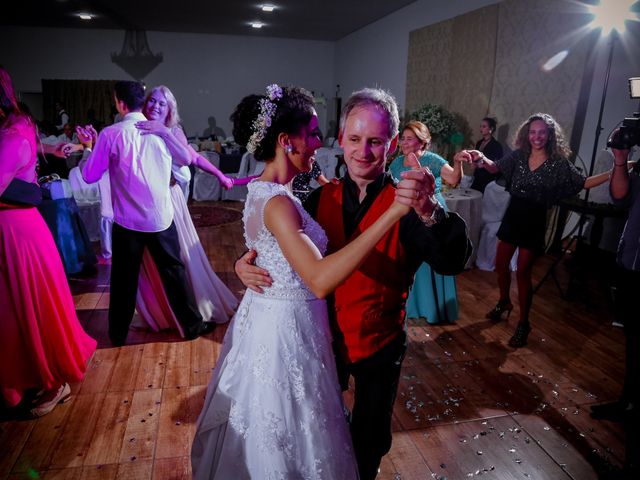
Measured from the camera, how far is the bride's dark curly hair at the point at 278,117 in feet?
4.63

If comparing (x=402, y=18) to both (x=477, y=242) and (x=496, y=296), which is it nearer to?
(x=477, y=242)

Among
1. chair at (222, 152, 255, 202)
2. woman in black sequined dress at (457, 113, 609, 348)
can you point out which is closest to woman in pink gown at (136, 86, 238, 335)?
woman in black sequined dress at (457, 113, 609, 348)

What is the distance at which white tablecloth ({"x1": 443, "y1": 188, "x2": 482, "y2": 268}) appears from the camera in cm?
439

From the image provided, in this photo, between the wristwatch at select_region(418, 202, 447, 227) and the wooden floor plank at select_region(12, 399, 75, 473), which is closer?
the wristwatch at select_region(418, 202, 447, 227)

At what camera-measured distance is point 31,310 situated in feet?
7.52

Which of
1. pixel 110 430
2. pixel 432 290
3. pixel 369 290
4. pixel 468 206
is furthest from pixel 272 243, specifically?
pixel 468 206

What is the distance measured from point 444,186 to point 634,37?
2.42m

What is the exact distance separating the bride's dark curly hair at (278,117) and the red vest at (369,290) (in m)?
0.27

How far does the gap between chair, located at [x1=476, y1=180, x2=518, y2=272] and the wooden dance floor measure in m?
1.21

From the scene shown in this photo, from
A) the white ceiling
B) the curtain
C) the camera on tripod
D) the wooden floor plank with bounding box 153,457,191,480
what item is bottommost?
the wooden floor plank with bounding box 153,457,191,480

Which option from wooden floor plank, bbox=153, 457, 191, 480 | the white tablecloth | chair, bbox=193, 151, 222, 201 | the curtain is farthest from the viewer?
the curtain

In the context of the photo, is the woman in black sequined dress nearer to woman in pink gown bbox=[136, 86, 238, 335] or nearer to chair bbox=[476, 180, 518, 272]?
chair bbox=[476, 180, 518, 272]

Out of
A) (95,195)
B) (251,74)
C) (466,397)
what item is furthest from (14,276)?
(251,74)

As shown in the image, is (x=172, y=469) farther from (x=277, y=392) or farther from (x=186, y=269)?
(x=186, y=269)
